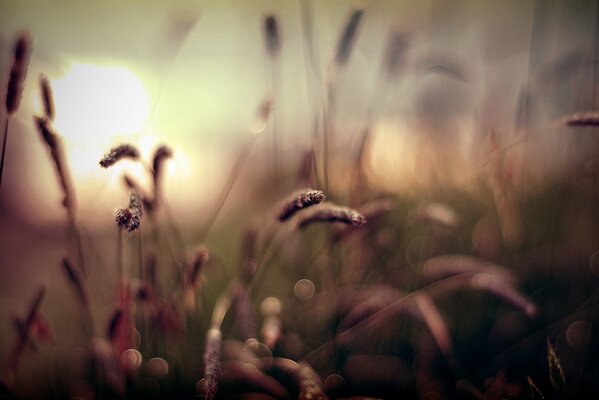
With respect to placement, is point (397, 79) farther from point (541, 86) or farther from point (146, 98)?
point (146, 98)

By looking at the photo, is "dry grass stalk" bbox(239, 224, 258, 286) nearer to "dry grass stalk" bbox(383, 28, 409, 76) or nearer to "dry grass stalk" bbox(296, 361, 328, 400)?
"dry grass stalk" bbox(296, 361, 328, 400)

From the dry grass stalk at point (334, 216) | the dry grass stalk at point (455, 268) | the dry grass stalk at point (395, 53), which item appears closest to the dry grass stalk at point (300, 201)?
the dry grass stalk at point (334, 216)

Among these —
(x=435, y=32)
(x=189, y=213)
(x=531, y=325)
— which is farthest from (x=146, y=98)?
(x=531, y=325)

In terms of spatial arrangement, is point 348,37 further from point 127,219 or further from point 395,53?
point 127,219

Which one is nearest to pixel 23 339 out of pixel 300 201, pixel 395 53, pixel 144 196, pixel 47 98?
pixel 144 196

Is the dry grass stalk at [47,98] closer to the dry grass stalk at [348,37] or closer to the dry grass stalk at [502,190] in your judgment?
the dry grass stalk at [348,37]

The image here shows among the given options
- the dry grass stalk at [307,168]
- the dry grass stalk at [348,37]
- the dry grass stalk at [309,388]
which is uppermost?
the dry grass stalk at [348,37]

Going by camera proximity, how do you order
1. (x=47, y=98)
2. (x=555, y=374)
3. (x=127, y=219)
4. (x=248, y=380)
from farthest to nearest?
(x=248, y=380)
(x=47, y=98)
(x=555, y=374)
(x=127, y=219)
